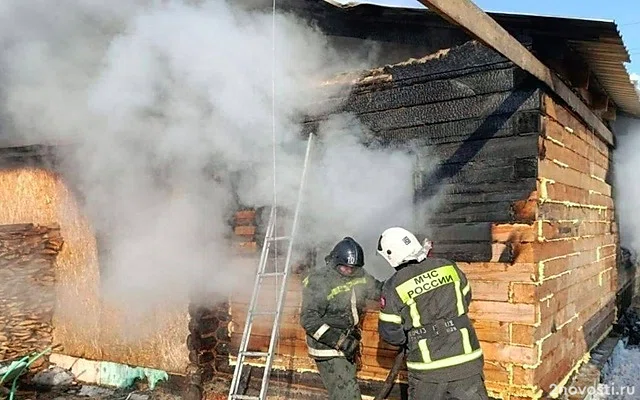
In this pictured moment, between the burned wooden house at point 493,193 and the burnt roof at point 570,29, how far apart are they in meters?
0.02

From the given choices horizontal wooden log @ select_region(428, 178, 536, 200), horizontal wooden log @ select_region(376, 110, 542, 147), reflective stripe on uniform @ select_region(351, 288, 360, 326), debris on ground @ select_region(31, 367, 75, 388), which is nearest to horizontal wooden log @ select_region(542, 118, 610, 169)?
horizontal wooden log @ select_region(376, 110, 542, 147)

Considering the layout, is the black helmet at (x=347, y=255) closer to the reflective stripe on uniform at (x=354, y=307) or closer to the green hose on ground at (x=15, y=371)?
the reflective stripe on uniform at (x=354, y=307)

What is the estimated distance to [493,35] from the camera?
3.62 metres

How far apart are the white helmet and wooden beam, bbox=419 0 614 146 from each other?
144 cm

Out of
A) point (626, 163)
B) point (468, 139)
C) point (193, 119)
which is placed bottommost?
point (468, 139)

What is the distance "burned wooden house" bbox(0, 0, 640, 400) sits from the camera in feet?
15.7

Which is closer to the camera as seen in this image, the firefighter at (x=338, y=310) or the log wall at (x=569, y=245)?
the log wall at (x=569, y=245)

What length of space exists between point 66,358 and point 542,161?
661 cm

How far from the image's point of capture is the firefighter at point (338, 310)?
5047 mm

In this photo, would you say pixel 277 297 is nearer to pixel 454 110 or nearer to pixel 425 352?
pixel 425 352

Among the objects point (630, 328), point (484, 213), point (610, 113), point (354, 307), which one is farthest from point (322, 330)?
point (630, 328)

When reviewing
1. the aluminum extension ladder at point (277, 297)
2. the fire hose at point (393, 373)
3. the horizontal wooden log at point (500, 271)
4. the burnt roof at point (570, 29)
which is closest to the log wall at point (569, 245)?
the horizontal wooden log at point (500, 271)

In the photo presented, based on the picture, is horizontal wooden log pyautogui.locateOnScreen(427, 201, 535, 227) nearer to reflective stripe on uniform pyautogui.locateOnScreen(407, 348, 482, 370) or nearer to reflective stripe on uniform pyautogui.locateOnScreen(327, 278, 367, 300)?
reflective stripe on uniform pyautogui.locateOnScreen(327, 278, 367, 300)

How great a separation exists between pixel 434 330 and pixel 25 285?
6085 millimetres
